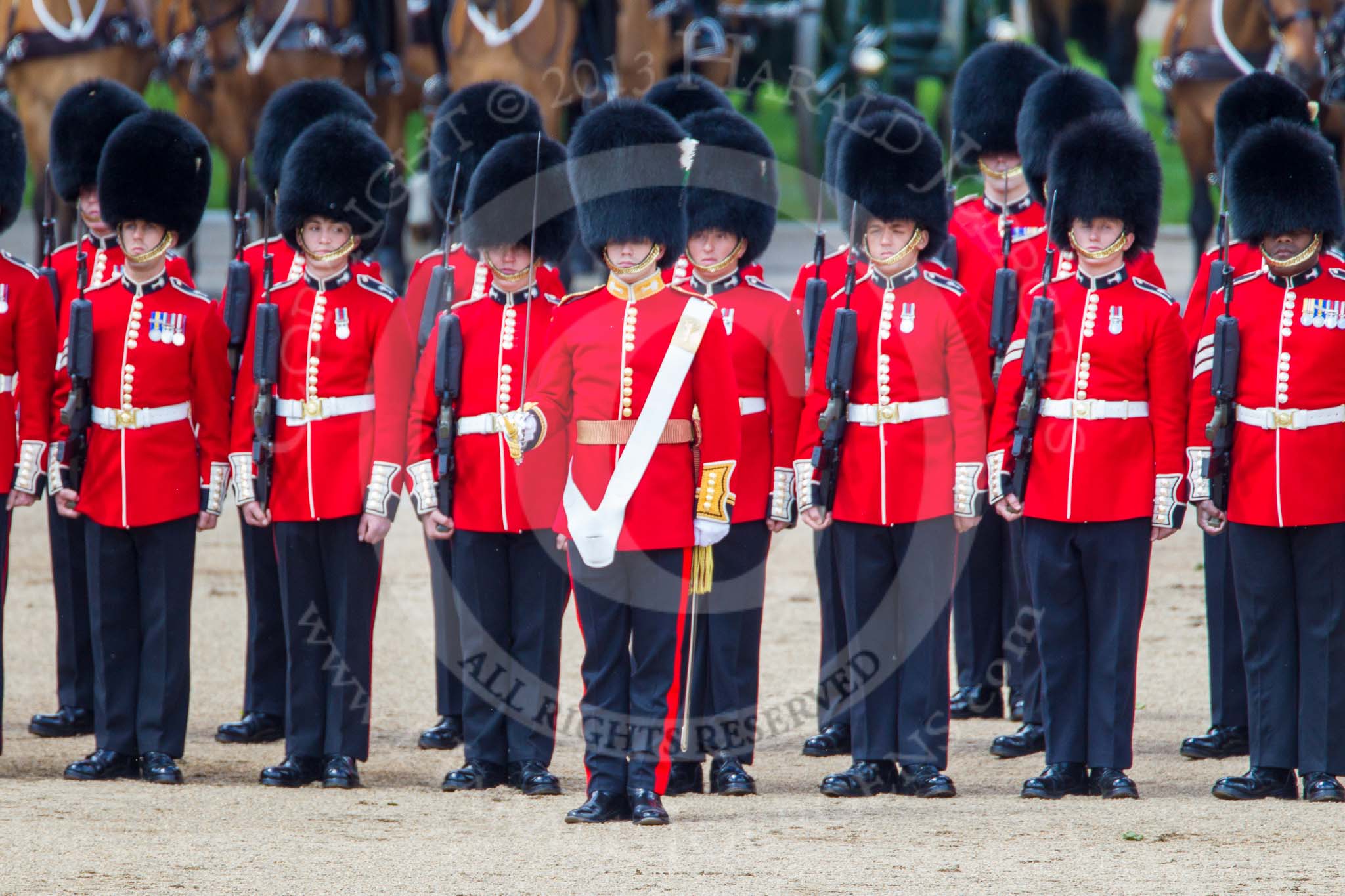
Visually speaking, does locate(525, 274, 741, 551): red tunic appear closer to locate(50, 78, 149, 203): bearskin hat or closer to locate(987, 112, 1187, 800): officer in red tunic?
locate(987, 112, 1187, 800): officer in red tunic

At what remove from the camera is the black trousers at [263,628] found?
18.3ft

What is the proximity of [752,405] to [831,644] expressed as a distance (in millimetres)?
663

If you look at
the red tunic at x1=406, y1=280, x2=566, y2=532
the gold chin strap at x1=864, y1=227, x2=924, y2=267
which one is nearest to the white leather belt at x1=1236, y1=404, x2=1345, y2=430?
the gold chin strap at x1=864, y1=227, x2=924, y2=267

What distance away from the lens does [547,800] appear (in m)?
4.88

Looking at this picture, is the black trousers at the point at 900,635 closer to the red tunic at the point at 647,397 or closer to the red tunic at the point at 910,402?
the red tunic at the point at 910,402

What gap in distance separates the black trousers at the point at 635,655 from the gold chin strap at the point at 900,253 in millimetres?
839

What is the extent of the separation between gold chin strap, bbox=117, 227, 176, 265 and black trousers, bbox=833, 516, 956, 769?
1.63 meters

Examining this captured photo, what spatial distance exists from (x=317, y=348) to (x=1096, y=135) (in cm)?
176

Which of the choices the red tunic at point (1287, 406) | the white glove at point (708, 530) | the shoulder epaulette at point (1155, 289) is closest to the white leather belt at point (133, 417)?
the white glove at point (708, 530)

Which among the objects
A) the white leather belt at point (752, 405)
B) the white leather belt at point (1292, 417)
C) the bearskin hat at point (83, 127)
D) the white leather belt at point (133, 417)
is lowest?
the white leather belt at point (133, 417)

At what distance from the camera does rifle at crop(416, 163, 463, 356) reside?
5.21 meters

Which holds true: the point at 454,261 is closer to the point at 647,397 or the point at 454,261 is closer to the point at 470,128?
the point at 470,128

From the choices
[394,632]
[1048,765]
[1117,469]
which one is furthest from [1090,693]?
[394,632]

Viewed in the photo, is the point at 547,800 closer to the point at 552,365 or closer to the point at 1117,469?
the point at 552,365
